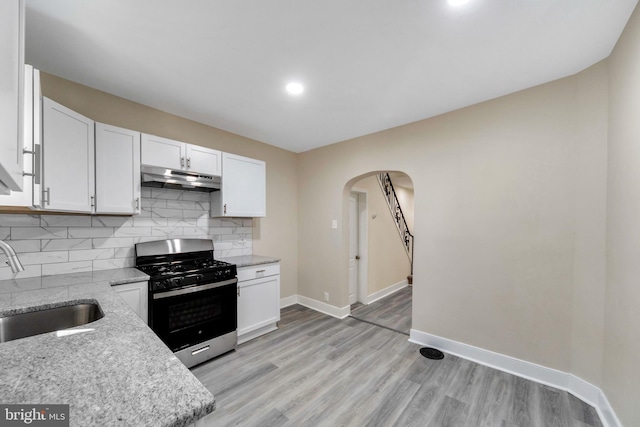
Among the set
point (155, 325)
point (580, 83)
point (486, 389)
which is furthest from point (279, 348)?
point (580, 83)

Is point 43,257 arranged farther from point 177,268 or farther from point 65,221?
point 177,268

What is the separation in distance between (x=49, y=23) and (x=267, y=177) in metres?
2.64

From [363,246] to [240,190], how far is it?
2355 mm

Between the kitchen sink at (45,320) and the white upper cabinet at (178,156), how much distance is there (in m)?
1.47

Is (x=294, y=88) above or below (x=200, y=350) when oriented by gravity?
above

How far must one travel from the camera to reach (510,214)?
7.98ft

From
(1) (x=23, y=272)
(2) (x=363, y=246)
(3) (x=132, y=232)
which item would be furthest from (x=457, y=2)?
(1) (x=23, y=272)

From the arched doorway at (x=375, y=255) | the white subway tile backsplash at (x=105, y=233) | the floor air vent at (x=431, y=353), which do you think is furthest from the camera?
the arched doorway at (x=375, y=255)

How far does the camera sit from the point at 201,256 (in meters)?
3.05

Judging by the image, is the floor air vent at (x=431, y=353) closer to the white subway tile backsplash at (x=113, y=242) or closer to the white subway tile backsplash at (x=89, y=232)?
the white subway tile backsplash at (x=113, y=242)

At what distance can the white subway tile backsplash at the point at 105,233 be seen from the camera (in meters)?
2.09

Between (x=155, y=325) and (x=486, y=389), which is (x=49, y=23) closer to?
(x=155, y=325)

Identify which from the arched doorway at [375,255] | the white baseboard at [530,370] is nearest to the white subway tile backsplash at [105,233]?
the arched doorway at [375,255]

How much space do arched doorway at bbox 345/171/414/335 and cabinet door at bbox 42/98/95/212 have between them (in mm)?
2939
